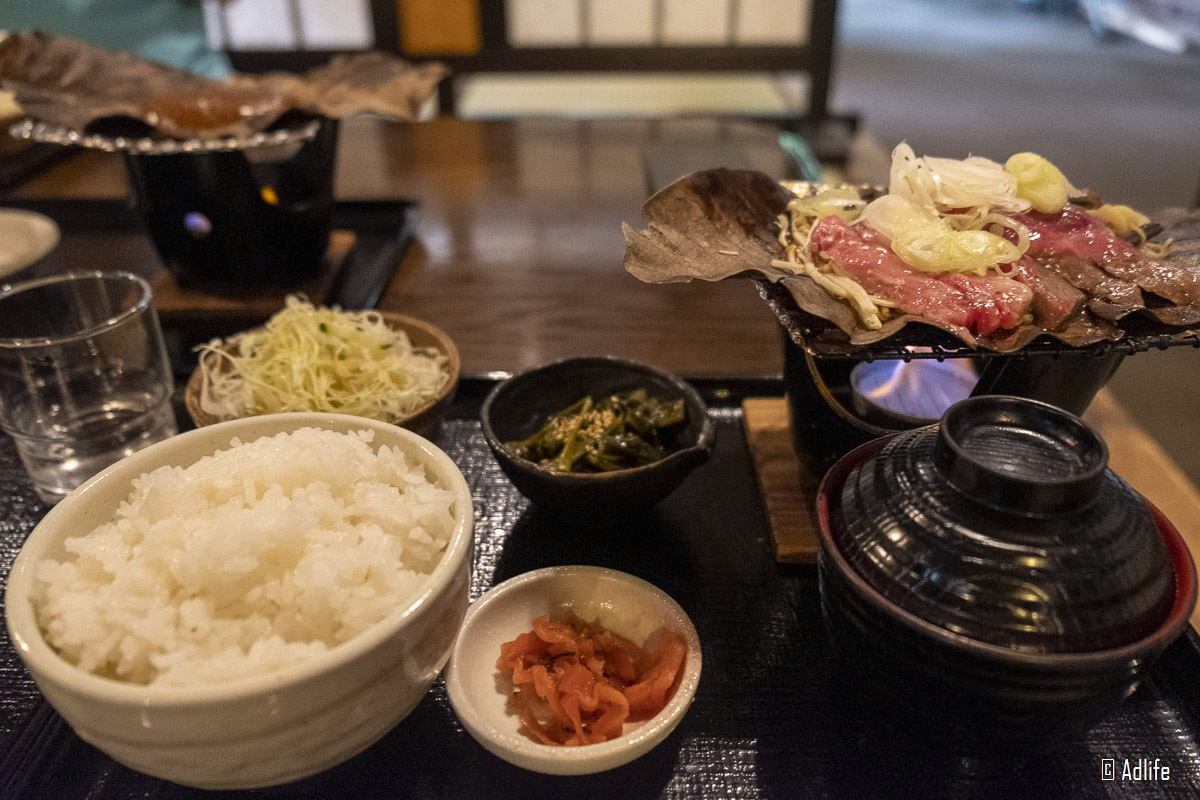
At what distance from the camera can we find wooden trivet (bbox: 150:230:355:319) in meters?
2.10

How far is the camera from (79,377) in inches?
61.7

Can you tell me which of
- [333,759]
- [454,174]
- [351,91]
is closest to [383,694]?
[333,759]

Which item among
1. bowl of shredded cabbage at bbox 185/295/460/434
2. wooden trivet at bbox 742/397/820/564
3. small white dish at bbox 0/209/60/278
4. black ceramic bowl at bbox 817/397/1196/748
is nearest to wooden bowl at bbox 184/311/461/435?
bowl of shredded cabbage at bbox 185/295/460/434

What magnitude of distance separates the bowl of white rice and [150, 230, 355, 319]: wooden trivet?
1045 mm

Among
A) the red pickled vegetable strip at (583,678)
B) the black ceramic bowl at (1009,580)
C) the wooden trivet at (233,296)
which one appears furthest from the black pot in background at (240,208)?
the black ceramic bowl at (1009,580)

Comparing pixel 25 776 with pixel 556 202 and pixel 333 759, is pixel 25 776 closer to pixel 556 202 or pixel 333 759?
pixel 333 759

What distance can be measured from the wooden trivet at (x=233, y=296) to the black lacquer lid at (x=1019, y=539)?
171cm

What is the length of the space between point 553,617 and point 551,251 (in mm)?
1595

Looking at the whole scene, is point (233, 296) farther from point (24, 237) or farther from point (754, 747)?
point (754, 747)

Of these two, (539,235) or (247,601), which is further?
(539,235)

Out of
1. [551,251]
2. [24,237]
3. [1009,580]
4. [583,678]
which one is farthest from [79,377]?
[1009,580]

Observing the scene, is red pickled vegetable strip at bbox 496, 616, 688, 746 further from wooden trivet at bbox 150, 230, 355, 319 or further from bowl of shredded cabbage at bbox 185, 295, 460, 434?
wooden trivet at bbox 150, 230, 355, 319

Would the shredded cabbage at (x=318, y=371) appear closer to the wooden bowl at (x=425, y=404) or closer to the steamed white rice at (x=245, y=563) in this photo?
the wooden bowl at (x=425, y=404)

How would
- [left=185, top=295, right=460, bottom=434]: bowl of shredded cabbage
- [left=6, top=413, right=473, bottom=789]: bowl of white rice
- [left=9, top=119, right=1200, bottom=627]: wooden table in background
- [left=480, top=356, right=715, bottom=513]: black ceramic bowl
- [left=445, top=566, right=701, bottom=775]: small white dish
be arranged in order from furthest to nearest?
[left=9, top=119, right=1200, bottom=627]: wooden table in background, [left=185, top=295, right=460, bottom=434]: bowl of shredded cabbage, [left=480, top=356, right=715, bottom=513]: black ceramic bowl, [left=445, top=566, right=701, bottom=775]: small white dish, [left=6, top=413, right=473, bottom=789]: bowl of white rice
